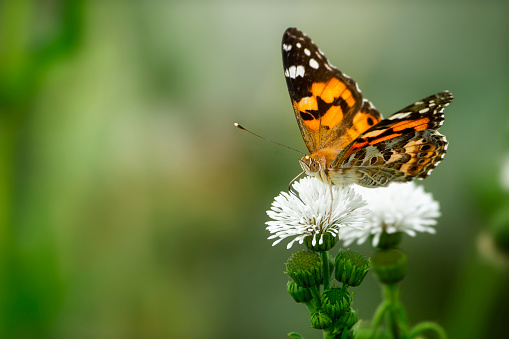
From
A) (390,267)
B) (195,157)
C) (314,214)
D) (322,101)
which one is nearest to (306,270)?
(314,214)

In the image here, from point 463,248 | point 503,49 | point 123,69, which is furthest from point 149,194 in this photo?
point 503,49

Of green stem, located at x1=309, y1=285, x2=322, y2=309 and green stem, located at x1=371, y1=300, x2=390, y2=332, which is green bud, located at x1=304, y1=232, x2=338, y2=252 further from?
green stem, located at x1=371, y1=300, x2=390, y2=332

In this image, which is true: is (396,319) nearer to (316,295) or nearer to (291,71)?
(316,295)

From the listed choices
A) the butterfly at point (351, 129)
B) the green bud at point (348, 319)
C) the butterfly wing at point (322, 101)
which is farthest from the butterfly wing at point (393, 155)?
the green bud at point (348, 319)

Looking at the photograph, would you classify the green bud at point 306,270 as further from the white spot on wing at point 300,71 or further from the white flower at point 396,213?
the white spot on wing at point 300,71

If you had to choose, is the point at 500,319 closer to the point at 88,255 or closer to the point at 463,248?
the point at 463,248
